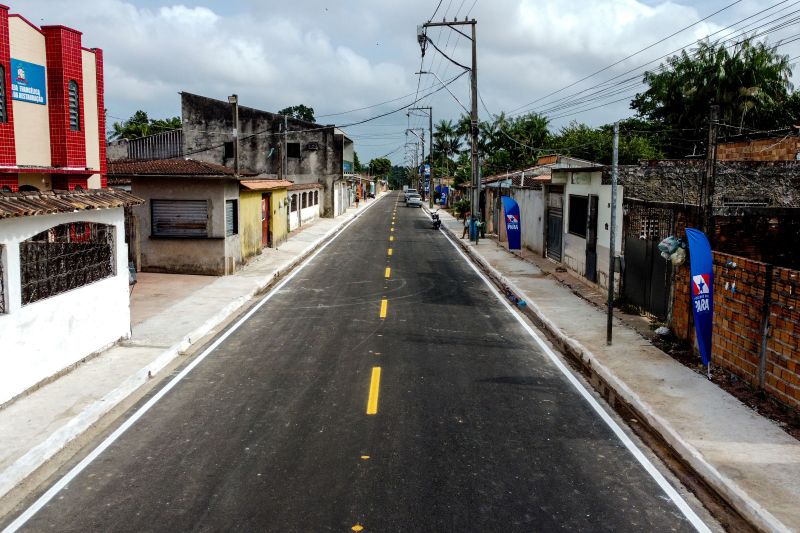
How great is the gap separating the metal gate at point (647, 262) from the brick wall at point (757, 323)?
2403 mm

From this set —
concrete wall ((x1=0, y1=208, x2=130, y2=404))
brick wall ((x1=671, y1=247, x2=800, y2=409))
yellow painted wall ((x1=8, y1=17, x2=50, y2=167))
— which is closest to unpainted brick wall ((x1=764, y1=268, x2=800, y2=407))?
brick wall ((x1=671, y1=247, x2=800, y2=409))

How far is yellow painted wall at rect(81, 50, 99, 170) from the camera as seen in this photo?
22766 mm

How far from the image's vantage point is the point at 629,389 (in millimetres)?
9633

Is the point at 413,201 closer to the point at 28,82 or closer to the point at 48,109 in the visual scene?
the point at 48,109

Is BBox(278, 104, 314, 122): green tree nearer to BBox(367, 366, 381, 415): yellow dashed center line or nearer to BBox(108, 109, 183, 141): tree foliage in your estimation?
BBox(108, 109, 183, 141): tree foliage

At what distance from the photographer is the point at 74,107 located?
860 inches

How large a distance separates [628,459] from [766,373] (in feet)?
10.3

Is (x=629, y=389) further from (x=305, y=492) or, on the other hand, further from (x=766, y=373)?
(x=305, y=492)

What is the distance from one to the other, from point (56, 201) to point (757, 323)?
407 inches

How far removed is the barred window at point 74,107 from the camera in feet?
70.8

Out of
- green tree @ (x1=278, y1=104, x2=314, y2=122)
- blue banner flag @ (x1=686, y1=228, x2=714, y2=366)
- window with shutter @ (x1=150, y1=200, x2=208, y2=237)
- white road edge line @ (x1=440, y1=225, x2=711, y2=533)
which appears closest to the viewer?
white road edge line @ (x1=440, y1=225, x2=711, y2=533)

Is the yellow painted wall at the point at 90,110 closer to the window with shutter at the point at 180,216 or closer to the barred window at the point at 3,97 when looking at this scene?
the window with shutter at the point at 180,216

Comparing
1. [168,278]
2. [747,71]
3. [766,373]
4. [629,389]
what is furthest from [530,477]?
[747,71]

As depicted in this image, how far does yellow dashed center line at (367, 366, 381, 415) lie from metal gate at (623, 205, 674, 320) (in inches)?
251
